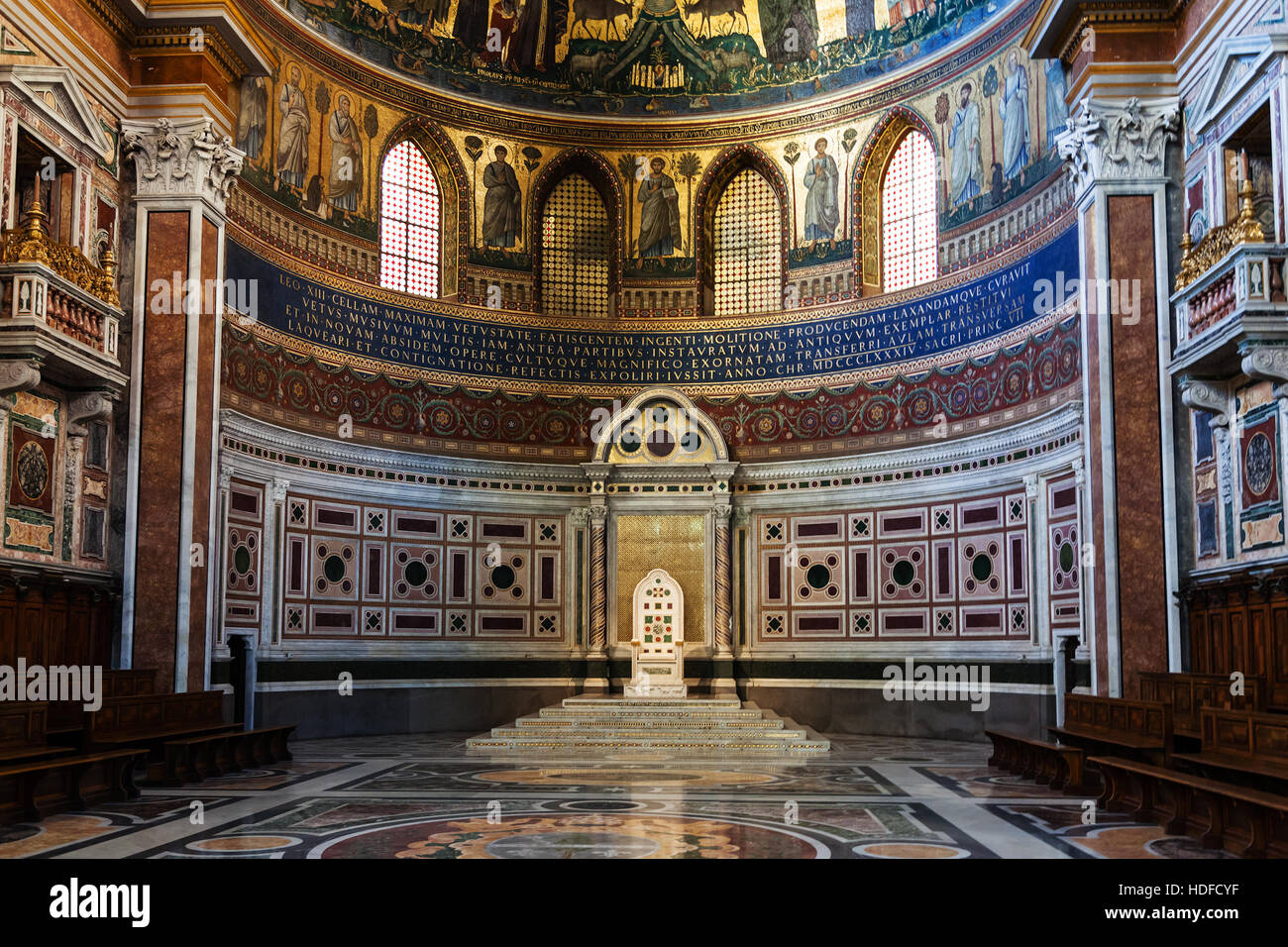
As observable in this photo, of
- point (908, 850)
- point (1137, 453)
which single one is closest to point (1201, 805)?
point (908, 850)

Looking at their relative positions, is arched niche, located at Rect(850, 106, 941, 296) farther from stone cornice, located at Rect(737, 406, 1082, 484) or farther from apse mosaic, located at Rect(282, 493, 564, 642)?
apse mosaic, located at Rect(282, 493, 564, 642)

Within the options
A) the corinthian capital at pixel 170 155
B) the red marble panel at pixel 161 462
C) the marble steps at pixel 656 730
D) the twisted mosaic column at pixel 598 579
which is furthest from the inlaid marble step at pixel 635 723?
the corinthian capital at pixel 170 155

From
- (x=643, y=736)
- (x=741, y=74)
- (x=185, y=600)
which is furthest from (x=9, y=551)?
(x=741, y=74)

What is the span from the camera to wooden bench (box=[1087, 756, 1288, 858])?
1070 cm

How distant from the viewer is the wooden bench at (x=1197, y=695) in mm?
14219

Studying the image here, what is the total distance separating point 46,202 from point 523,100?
1381cm

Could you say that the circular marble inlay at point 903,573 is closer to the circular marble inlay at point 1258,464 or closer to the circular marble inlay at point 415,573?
the circular marble inlay at point 415,573

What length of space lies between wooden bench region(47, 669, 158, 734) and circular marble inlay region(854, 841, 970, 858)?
391 inches

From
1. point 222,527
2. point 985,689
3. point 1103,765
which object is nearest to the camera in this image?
point 1103,765

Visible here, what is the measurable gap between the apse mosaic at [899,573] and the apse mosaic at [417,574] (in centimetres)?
526

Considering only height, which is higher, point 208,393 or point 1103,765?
point 208,393

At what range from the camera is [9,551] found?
1680 cm

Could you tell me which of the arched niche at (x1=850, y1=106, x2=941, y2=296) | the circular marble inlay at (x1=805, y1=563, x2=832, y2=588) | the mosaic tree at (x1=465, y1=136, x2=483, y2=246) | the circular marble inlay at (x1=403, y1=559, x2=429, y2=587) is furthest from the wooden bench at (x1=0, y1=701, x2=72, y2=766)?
the arched niche at (x1=850, y1=106, x2=941, y2=296)

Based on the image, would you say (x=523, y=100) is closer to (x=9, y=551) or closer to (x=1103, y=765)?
(x=9, y=551)
